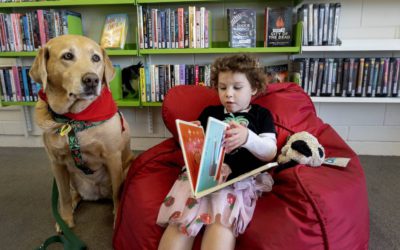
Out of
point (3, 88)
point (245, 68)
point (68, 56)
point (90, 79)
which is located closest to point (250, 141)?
point (245, 68)

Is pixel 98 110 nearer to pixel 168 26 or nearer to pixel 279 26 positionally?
pixel 168 26

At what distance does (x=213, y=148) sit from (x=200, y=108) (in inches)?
21.9

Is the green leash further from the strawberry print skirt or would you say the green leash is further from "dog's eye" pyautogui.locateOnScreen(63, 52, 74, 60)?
"dog's eye" pyautogui.locateOnScreen(63, 52, 74, 60)

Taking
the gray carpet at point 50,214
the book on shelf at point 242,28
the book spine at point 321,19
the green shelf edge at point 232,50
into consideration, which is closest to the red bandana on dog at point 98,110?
the gray carpet at point 50,214

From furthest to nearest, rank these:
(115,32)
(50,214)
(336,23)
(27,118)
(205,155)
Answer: (27,118) → (115,32) → (336,23) → (50,214) → (205,155)

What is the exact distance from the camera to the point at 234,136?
0.96m

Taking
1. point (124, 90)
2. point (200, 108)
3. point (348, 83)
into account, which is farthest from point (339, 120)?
point (124, 90)

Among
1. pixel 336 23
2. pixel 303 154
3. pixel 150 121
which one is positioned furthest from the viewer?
pixel 150 121

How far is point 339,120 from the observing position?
95.0 inches

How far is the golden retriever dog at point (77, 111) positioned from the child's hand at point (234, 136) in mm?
583

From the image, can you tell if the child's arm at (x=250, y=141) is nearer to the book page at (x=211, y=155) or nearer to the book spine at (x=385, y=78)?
the book page at (x=211, y=155)

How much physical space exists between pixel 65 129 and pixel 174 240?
2.14ft

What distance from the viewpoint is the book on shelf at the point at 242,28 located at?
202 cm

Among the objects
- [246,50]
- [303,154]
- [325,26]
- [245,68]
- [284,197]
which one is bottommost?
[284,197]
